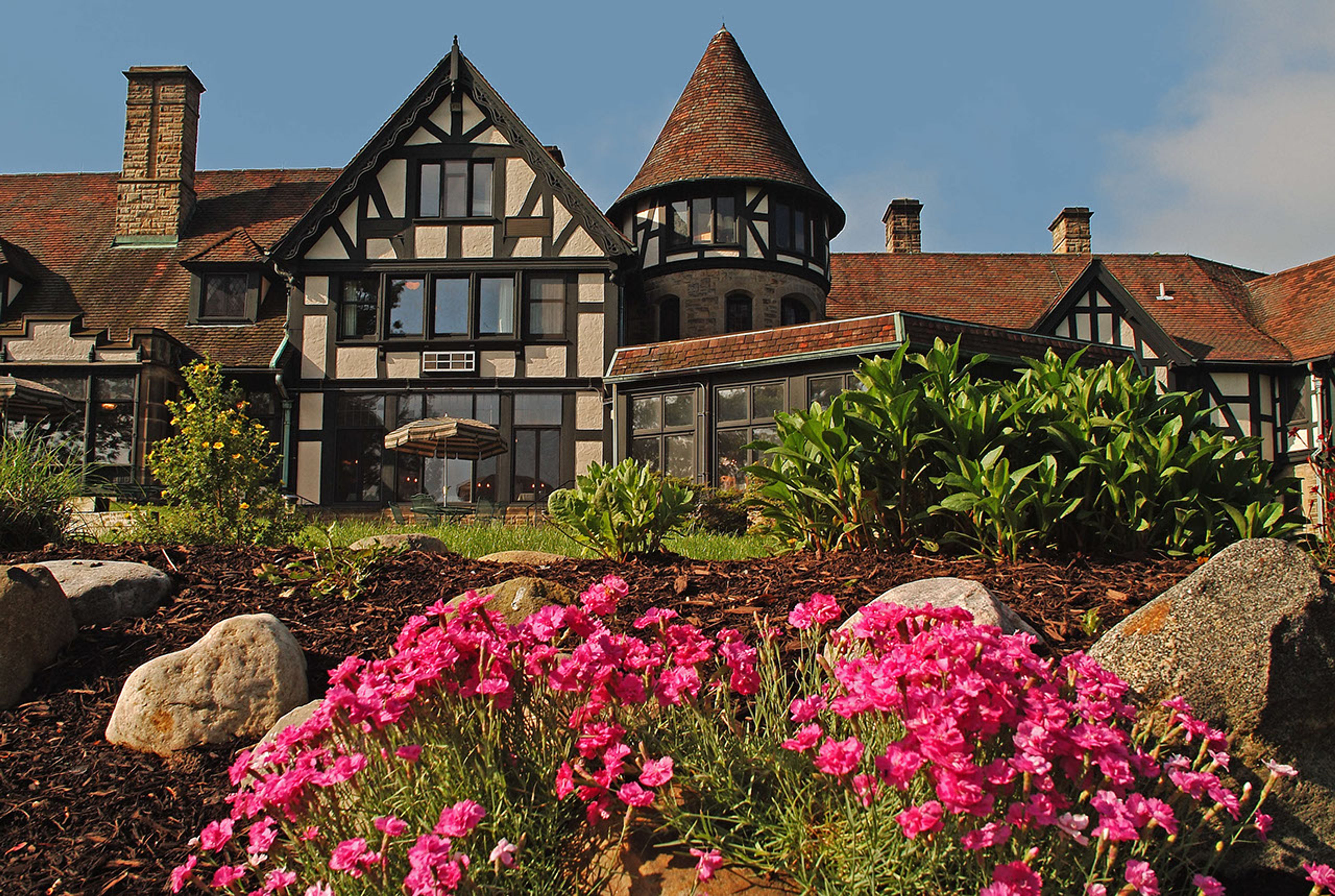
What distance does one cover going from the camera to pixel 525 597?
4.44 metres

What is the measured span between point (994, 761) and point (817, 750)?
600mm

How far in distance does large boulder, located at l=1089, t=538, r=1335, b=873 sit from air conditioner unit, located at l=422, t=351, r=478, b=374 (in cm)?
1774

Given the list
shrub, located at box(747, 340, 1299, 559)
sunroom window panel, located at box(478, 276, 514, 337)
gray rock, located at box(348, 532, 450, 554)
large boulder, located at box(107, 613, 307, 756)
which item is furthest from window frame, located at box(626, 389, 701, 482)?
large boulder, located at box(107, 613, 307, 756)

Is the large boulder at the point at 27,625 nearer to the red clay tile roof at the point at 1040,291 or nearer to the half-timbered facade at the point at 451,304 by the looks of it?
the half-timbered facade at the point at 451,304

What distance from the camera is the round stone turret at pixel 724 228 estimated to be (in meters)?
21.6

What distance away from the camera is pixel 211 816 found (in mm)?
3484

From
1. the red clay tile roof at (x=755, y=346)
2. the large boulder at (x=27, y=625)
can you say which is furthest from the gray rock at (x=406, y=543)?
the red clay tile roof at (x=755, y=346)

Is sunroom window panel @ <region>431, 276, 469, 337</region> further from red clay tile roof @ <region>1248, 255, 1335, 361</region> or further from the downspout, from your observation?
red clay tile roof @ <region>1248, 255, 1335, 361</region>

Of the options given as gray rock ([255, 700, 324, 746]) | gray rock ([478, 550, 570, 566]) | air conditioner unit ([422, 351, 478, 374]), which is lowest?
gray rock ([255, 700, 324, 746])

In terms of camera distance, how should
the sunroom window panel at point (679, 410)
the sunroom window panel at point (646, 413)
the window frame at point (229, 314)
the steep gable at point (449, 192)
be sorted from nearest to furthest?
the sunroom window panel at point (679, 410), the sunroom window panel at point (646, 413), the steep gable at point (449, 192), the window frame at point (229, 314)

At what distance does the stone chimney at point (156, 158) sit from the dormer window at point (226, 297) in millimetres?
2810

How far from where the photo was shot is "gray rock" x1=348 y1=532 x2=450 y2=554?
602 centimetres

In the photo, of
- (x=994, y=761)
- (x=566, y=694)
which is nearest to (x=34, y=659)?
(x=566, y=694)

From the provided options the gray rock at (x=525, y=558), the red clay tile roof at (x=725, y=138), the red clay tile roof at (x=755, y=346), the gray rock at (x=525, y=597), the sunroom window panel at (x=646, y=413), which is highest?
the red clay tile roof at (x=725, y=138)
